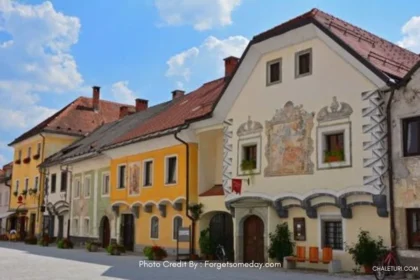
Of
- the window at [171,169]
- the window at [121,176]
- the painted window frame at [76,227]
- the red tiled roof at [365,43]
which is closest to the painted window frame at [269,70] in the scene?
the red tiled roof at [365,43]

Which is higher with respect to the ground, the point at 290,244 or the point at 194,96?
the point at 194,96

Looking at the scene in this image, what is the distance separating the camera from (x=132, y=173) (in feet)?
96.0

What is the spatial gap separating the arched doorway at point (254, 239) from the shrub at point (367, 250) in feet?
16.5

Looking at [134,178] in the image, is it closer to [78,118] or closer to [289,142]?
[289,142]

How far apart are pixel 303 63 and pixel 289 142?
291 centimetres

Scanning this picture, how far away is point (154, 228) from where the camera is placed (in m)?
27.9

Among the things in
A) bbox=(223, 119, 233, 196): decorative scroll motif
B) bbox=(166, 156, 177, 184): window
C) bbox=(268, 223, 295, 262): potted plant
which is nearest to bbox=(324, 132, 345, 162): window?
bbox=(268, 223, 295, 262): potted plant

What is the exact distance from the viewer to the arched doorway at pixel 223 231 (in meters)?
23.6

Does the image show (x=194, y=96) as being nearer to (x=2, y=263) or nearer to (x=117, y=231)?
(x=117, y=231)

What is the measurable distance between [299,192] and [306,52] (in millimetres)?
5023

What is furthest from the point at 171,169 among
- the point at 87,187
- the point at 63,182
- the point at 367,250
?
the point at 63,182

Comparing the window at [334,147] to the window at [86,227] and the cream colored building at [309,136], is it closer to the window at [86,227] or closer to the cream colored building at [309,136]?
the cream colored building at [309,136]

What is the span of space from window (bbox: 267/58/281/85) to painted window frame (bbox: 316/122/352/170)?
10.0ft

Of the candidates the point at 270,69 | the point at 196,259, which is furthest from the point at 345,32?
the point at 196,259
